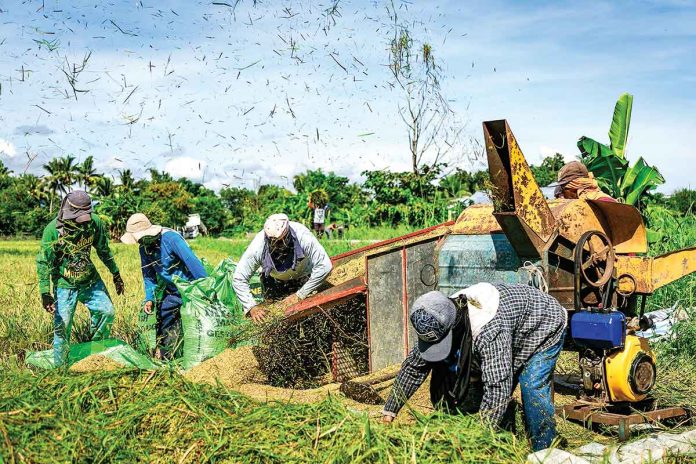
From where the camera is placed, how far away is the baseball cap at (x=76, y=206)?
20.3 feet

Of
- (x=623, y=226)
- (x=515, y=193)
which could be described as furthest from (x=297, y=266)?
(x=623, y=226)

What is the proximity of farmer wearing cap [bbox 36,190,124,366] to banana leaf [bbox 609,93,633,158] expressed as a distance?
7182mm

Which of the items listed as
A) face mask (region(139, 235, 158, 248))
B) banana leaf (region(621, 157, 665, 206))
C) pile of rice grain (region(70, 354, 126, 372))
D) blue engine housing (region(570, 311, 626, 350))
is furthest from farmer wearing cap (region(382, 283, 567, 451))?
banana leaf (region(621, 157, 665, 206))

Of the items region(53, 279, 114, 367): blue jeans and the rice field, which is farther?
region(53, 279, 114, 367): blue jeans

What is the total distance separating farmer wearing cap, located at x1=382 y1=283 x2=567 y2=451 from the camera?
3535mm

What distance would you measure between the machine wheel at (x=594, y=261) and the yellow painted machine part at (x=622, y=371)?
432 mm

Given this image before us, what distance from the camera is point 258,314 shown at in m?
5.66

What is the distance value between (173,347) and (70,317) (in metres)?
0.97

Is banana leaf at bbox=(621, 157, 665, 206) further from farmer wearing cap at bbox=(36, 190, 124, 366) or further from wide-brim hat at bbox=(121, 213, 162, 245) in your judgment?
farmer wearing cap at bbox=(36, 190, 124, 366)

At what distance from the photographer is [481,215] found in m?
5.78

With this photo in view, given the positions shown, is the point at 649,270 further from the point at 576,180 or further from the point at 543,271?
the point at 576,180

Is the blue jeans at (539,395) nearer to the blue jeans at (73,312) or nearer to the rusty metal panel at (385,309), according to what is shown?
the rusty metal panel at (385,309)

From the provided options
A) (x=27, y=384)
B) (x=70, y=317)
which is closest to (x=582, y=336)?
(x=27, y=384)

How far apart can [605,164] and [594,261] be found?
5534 mm
